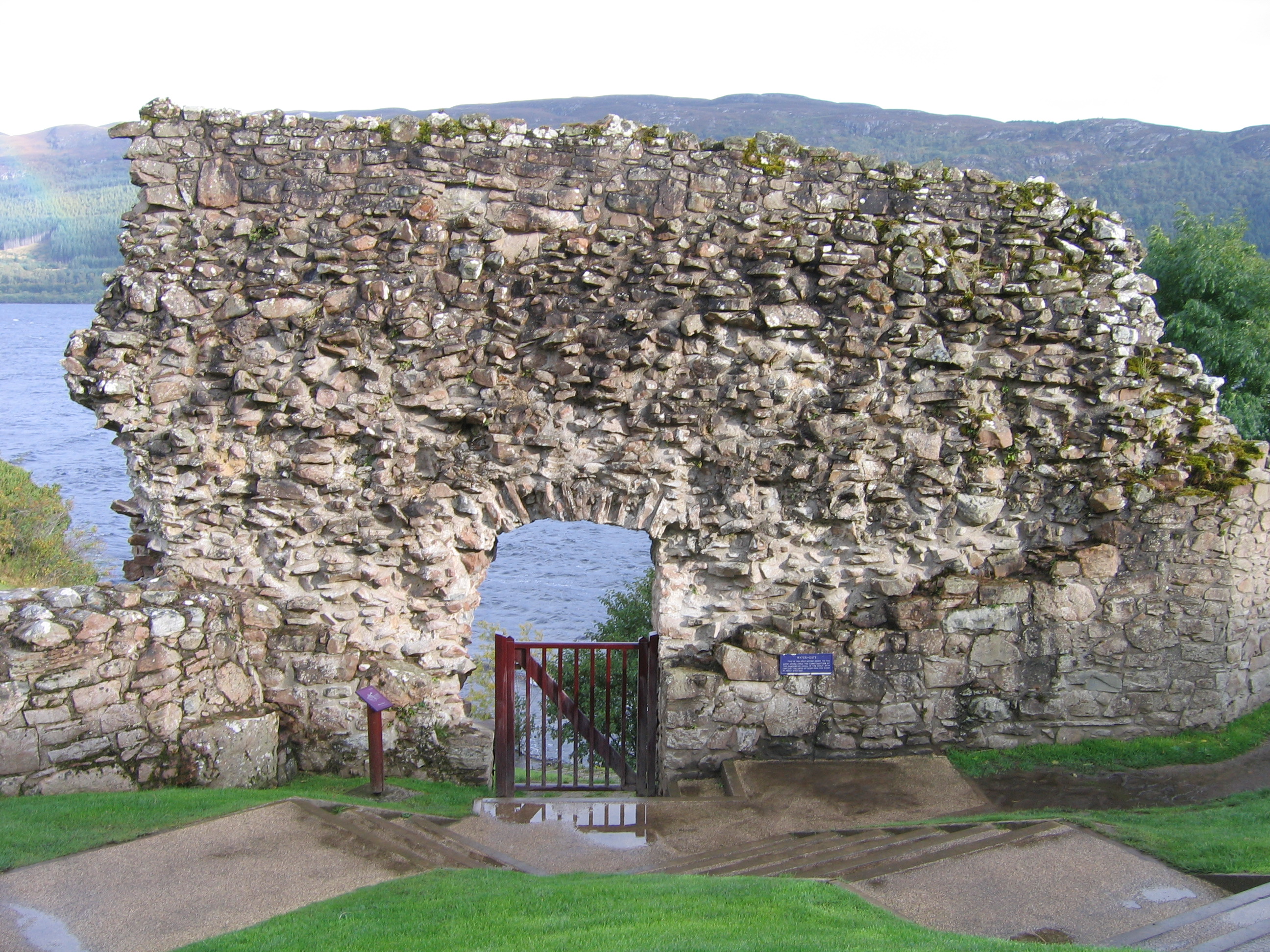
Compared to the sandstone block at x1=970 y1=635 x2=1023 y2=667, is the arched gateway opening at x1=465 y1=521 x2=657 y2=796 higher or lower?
lower

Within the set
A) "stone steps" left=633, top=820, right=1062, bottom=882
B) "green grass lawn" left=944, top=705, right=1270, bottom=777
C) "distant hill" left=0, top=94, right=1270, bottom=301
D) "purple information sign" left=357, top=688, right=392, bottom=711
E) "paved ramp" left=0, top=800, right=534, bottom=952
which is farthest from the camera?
"distant hill" left=0, top=94, right=1270, bottom=301

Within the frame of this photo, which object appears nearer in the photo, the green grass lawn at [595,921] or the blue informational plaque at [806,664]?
the green grass lawn at [595,921]

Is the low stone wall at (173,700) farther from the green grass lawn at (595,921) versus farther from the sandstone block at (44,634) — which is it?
the green grass lawn at (595,921)

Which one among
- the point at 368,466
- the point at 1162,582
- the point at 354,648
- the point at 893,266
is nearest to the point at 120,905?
the point at 354,648

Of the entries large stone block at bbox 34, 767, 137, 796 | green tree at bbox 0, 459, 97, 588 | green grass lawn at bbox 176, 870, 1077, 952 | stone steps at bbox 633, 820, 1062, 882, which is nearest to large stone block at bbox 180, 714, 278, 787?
large stone block at bbox 34, 767, 137, 796

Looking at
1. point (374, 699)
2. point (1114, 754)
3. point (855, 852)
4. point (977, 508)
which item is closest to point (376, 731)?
point (374, 699)

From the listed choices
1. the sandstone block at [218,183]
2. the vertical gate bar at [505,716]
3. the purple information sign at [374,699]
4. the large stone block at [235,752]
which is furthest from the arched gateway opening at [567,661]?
the sandstone block at [218,183]

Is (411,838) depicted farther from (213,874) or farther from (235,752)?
(235,752)

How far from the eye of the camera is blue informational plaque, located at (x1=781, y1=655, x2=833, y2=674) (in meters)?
7.97

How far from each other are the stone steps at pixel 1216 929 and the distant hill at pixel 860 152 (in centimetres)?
2529

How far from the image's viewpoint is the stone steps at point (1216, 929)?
14.0 ft

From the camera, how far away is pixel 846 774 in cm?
780

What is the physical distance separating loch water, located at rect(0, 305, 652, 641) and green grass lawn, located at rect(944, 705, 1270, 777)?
13454 mm

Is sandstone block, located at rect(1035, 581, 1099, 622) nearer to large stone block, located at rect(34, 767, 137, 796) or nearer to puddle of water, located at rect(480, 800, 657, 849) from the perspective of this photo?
puddle of water, located at rect(480, 800, 657, 849)
